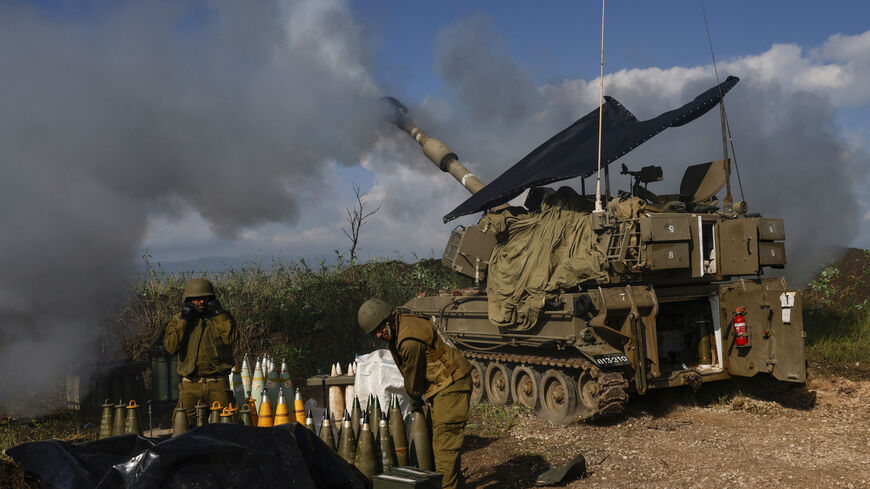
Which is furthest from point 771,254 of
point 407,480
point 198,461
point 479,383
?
point 198,461

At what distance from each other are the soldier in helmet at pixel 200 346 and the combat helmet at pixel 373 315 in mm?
2093

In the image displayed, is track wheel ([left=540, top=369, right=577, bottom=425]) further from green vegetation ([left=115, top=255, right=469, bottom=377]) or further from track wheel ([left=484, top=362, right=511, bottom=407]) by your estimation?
green vegetation ([left=115, top=255, right=469, bottom=377])

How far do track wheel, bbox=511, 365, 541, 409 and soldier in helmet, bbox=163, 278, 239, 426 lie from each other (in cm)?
524

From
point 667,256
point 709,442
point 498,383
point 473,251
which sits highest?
point 473,251

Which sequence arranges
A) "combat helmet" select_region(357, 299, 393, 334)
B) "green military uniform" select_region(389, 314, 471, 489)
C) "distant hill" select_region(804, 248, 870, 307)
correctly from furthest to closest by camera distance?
1. "distant hill" select_region(804, 248, 870, 307)
2. "green military uniform" select_region(389, 314, 471, 489)
3. "combat helmet" select_region(357, 299, 393, 334)

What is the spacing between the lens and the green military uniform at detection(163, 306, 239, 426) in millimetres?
7023

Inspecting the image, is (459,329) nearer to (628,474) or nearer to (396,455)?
(628,474)

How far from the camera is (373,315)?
5.70m

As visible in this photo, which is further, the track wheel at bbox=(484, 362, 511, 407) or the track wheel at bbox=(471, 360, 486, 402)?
the track wheel at bbox=(471, 360, 486, 402)

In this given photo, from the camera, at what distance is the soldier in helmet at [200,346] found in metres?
7.03

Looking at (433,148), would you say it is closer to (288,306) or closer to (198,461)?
(288,306)

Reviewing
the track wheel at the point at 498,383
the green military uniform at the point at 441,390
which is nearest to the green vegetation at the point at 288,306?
the track wheel at the point at 498,383

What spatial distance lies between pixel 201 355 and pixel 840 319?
12.8 m

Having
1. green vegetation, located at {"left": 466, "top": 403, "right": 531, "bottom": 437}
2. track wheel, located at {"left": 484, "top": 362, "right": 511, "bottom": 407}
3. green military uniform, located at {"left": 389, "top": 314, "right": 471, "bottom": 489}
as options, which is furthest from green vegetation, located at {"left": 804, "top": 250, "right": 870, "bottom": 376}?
green military uniform, located at {"left": 389, "top": 314, "right": 471, "bottom": 489}
